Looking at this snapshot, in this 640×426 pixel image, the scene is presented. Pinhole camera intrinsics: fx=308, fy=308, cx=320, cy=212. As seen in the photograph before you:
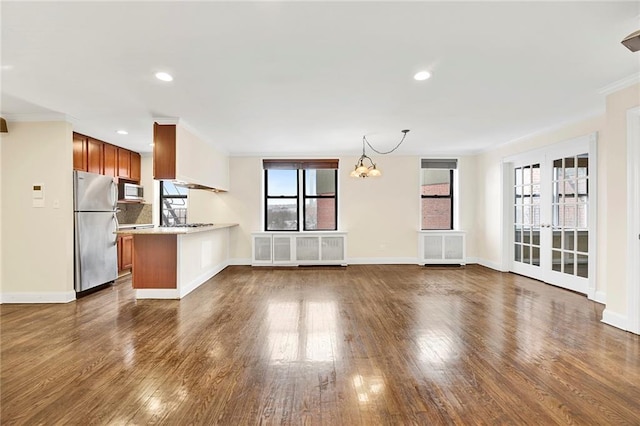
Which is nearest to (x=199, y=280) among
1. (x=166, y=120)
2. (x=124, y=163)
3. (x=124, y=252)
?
(x=124, y=252)

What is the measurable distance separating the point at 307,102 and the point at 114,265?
411 centimetres

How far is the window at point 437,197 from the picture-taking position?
23.6ft

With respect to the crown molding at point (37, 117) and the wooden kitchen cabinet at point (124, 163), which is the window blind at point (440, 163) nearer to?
→ the wooden kitchen cabinet at point (124, 163)

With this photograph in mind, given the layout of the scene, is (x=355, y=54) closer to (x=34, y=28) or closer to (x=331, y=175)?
(x=34, y=28)

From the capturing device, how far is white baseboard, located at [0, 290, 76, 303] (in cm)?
411

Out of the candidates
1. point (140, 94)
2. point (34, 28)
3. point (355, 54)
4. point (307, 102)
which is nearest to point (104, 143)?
point (140, 94)

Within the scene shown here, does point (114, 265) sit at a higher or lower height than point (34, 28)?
lower

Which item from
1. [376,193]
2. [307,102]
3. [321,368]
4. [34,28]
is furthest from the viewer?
[376,193]

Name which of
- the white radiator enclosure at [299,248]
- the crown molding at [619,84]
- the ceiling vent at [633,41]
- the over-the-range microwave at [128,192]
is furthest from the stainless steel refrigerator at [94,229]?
A: the crown molding at [619,84]

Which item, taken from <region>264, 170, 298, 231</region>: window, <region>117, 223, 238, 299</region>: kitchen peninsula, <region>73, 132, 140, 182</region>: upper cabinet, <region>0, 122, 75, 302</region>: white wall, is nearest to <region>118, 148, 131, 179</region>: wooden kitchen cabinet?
<region>73, 132, 140, 182</region>: upper cabinet

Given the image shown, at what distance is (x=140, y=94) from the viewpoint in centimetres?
335

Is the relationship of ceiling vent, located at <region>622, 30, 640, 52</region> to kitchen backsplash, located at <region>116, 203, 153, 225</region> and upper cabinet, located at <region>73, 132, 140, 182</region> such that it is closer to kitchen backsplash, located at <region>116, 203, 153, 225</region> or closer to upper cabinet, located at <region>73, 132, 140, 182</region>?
→ upper cabinet, located at <region>73, 132, 140, 182</region>

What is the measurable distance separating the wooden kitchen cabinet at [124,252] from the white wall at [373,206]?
5.83ft

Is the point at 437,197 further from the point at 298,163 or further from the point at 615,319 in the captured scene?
the point at 615,319
